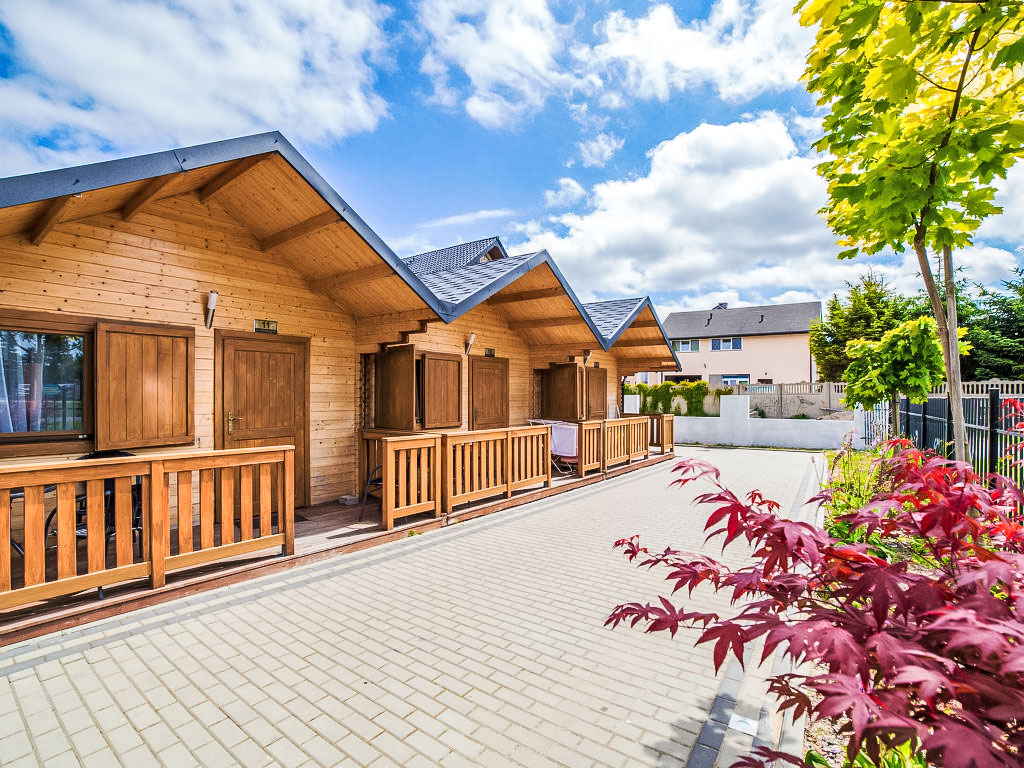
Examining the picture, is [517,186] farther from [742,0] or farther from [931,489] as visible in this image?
[931,489]

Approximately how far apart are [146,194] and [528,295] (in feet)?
17.7

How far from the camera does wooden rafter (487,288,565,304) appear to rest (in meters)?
8.52

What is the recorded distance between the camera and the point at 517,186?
1458 centimetres

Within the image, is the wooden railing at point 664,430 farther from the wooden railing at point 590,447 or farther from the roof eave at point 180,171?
the roof eave at point 180,171

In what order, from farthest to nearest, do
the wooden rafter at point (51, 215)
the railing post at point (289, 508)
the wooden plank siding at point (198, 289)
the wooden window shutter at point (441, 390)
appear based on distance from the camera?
the wooden window shutter at point (441, 390) → the wooden plank siding at point (198, 289) → the railing post at point (289, 508) → the wooden rafter at point (51, 215)

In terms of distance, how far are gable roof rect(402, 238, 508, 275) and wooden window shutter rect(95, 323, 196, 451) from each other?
8.07 meters

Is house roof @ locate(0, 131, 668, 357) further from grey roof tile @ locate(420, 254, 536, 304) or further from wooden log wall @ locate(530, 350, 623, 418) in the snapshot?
wooden log wall @ locate(530, 350, 623, 418)

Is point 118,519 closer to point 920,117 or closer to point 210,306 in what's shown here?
point 210,306

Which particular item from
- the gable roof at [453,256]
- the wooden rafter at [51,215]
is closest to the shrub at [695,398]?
the gable roof at [453,256]

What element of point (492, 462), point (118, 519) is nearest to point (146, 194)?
point (118, 519)

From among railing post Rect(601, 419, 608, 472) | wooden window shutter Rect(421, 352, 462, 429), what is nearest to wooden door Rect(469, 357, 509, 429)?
wooden window shutter Rect(421, 352, 462, 429)

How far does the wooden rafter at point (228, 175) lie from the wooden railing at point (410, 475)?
3.08 metres

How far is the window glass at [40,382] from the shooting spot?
4.59m

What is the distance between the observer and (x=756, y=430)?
16.5 meters
